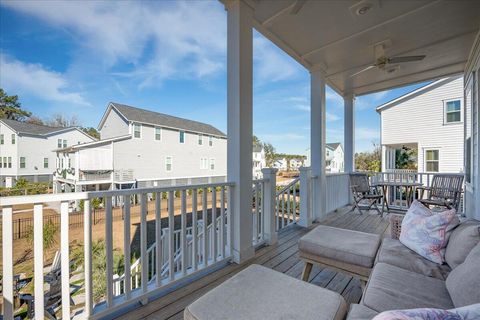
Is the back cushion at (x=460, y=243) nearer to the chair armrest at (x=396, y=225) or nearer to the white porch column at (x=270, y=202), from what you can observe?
the chair armrest at (x=396, y=225)

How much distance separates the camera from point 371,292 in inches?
46.9

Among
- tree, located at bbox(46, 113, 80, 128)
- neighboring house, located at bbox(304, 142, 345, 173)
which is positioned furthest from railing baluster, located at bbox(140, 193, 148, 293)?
neighboring house, located at bbox(304, 142, 345, 173)

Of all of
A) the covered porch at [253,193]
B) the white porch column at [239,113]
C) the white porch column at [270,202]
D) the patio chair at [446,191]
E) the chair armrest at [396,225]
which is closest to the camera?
the covered porch at [253,193]

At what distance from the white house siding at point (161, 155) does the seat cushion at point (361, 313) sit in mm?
13049

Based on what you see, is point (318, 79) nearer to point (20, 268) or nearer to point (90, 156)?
point (20, 268)

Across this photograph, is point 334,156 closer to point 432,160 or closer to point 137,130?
point 432,160

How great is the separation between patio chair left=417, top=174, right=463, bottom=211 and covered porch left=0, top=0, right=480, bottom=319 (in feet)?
1.43

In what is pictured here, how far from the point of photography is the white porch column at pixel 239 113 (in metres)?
2.54

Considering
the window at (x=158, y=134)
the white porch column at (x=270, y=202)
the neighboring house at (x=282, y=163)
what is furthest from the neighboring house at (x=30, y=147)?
the neighboring house at (x=282, y=163)

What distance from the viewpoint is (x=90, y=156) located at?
1125 centimetres

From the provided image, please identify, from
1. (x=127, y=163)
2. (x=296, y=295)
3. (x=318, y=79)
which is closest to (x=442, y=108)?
(x=318, y=79)

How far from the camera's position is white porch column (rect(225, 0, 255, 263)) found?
8.32ft

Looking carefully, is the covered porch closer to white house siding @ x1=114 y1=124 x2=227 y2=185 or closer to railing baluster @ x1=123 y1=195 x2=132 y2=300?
railing baluster @ x1=123 y1=195 x2=132 y2=300

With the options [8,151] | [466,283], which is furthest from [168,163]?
[466,283]
